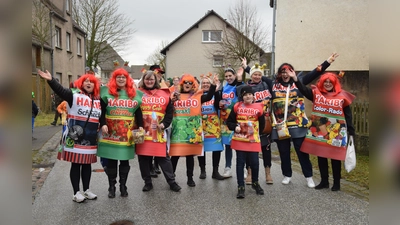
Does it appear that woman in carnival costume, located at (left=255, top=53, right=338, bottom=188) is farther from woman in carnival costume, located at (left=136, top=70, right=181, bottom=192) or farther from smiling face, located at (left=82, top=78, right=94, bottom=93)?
smiling face, located at (left=82, top=78, right=94, bottom=93)

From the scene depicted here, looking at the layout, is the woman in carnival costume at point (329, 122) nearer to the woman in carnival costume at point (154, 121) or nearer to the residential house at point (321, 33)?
the woman in carnival costume at point (154, 121)

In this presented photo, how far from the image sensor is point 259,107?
522cm

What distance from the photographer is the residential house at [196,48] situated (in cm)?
3762

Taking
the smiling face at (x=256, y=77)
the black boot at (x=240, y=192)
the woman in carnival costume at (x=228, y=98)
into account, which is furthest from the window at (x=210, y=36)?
the black boot at (x=240, y=192)

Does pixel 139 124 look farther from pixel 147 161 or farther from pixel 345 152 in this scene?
pixel 345 152

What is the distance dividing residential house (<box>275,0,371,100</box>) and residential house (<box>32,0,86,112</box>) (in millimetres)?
13834

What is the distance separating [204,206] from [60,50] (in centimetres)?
2345

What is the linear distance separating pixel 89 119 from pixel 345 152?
3.90 m

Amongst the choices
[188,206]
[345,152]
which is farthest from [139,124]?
[345,152]

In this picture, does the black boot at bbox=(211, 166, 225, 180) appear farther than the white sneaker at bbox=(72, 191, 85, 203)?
Yes

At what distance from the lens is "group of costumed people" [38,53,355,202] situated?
191 inches

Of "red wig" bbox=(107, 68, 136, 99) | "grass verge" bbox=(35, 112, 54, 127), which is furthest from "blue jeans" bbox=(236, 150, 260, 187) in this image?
"grass verge" bbox=(35, 112, 54, 127)

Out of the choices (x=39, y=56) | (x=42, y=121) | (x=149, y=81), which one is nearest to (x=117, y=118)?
(x=149, y=81)
